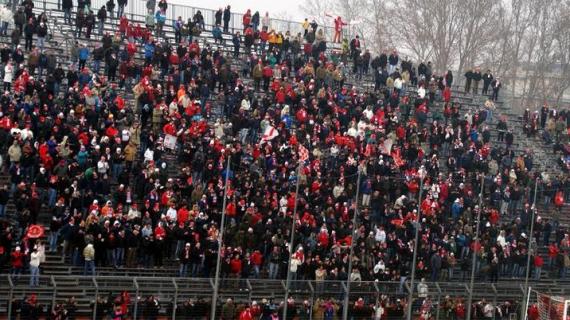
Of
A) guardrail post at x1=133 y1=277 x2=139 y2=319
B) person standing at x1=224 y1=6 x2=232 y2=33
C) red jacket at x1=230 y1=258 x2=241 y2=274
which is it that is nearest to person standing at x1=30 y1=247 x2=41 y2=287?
guardrail post at x1=133 y1=277 x2=139 y2=319

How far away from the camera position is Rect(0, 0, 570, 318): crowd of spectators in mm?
47594

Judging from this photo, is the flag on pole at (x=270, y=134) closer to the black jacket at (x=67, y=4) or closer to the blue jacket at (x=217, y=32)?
the blue jacket at (x=217, y=32)

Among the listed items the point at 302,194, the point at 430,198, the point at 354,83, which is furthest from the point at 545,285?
the point at 354,83

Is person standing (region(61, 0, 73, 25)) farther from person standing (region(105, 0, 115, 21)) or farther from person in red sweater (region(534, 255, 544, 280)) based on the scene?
person in red sweater (region(534, 255, 544, 280))

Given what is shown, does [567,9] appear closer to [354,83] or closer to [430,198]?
[354,83]

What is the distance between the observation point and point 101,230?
45969 millimetres

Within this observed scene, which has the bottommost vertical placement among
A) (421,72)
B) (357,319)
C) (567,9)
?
(357,319)

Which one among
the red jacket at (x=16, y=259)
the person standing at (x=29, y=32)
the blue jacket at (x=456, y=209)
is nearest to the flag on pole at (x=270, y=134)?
the blue jacket at (x=456, y=209)

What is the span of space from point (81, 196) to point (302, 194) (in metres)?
9.81

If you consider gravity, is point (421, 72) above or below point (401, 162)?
above

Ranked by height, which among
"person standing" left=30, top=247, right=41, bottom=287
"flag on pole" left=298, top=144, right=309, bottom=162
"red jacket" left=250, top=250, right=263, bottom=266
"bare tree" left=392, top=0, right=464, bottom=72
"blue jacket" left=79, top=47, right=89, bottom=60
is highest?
"bare tree" left=392, top=0, right=464, bottom=72

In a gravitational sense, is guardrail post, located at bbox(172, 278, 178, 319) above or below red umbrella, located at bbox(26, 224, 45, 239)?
below

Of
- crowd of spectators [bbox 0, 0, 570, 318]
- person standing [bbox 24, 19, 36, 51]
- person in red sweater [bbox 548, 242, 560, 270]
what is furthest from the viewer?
person standing [bbox 24, 19, 36, 51]

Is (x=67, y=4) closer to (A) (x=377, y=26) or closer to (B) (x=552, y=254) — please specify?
(B) (x=552, y=254)
